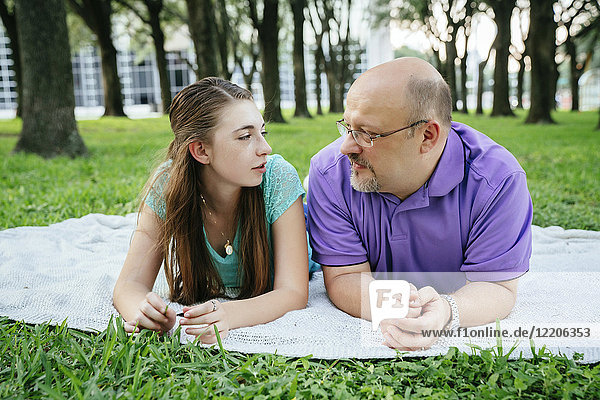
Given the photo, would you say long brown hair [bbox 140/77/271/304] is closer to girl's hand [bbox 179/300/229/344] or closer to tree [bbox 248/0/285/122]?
girl's hand [bbox 179/300/229/344]

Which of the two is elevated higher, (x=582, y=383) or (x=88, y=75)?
(x=88, y=75)

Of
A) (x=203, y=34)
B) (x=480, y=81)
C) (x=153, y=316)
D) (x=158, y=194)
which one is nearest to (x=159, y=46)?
(x=203, y=34)

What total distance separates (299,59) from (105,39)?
668 cm

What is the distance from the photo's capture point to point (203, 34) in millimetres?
11898

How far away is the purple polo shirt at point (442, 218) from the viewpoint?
8.68ft

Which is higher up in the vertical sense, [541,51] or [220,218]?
[541,51]

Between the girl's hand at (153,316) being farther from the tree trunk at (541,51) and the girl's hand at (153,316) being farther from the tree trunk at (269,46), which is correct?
the tree trunk at (541,51)

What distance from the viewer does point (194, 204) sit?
3.00m

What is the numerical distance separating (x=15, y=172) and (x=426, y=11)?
2311cm

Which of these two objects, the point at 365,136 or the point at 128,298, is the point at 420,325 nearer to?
the point at 365,136

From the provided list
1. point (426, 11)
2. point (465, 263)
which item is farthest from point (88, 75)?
point (465, 263)

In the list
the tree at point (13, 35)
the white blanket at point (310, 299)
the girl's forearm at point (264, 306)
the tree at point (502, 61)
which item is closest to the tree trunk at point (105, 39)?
the tree at point (13, 35)

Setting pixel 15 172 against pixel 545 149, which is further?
pixel 545 149

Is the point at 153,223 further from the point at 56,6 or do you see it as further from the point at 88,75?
the point at 88,75
